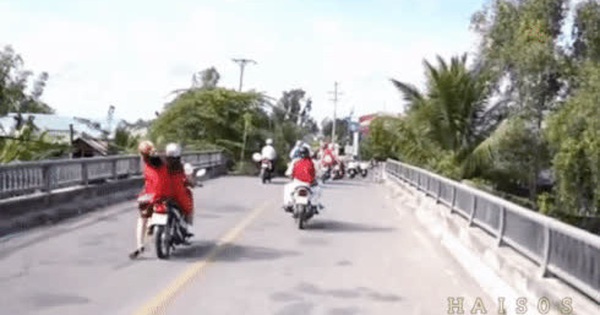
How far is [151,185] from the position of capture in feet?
34.2

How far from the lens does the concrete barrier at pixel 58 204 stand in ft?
41.1

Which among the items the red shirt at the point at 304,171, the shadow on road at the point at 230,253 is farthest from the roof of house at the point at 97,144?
the shadow on road at the point at 230,253

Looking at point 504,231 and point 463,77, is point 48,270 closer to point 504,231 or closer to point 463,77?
point 504,231

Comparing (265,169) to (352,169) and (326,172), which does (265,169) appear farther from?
(352,169)

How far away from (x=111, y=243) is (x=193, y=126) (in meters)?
31.2

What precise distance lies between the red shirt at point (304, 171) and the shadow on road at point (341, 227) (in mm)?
894

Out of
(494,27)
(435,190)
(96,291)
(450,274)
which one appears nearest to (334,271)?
(450,274)

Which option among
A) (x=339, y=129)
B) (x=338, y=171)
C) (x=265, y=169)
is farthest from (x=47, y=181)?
(x=339, y=129)

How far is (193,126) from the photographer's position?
42.6 meters

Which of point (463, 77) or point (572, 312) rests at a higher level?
point (463, 77)

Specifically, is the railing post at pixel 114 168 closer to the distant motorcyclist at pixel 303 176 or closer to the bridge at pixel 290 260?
the bridge at pixel 290 260

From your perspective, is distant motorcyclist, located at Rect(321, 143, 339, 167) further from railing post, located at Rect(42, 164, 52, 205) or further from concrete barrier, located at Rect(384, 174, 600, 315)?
railing post, located at Rect(42, 164, 52, 205)

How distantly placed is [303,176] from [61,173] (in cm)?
481

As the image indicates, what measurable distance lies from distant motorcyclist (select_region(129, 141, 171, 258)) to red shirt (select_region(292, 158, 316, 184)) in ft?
15.0
